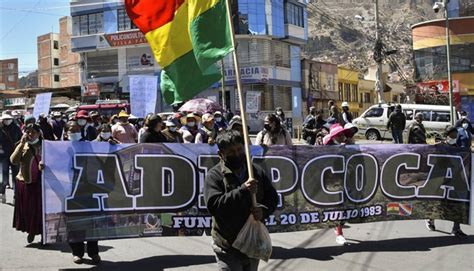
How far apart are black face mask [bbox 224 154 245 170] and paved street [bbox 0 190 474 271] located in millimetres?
2591

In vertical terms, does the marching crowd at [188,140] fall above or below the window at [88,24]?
below

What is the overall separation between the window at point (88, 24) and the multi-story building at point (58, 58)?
24238 mm

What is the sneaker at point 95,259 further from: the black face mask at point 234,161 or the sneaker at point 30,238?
the black face mask at point 234,161

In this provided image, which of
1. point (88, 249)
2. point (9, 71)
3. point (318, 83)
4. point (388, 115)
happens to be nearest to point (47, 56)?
point (9, 71)

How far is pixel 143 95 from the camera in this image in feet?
44.4

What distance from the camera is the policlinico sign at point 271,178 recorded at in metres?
6.02

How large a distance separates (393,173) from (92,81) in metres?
42.8

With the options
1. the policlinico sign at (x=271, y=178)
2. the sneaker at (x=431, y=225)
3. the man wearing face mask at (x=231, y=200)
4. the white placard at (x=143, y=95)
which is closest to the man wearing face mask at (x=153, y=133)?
the policlinico sign at (x=271, y=178)

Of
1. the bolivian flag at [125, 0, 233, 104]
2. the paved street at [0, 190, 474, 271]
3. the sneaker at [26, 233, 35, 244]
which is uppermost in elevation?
the bolivian flag at [125, 0, 233, 104]

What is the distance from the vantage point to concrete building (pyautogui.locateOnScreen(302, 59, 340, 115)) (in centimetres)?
4541

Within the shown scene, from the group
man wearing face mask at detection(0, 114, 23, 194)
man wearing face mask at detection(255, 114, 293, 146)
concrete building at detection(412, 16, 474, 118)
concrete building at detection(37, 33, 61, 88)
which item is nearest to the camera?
man wearing face mask at detection(255, 114, 293, 146)

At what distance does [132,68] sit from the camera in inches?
1799

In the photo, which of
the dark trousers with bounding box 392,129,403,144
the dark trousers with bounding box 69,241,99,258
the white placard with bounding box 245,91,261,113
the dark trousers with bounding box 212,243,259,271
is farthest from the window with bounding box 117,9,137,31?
the dark trousers with bounding box 212,243,259,271

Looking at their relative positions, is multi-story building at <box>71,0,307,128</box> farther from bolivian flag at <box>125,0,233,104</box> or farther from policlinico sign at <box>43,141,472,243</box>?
bolivian flag at <box>125,0,233,104</box>
